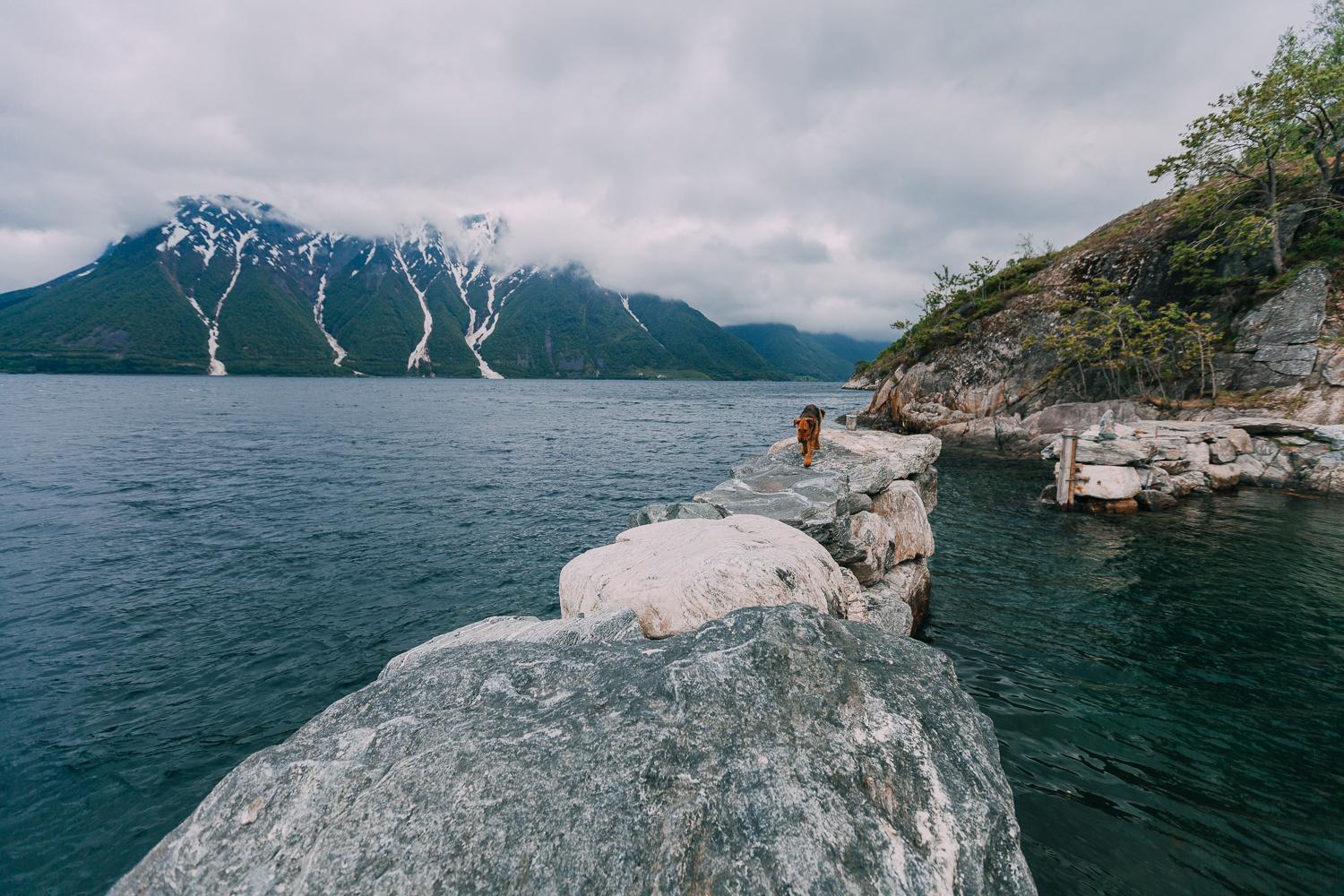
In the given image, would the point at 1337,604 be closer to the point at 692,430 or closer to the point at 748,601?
the point at 748,601

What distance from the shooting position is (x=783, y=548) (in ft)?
24.6

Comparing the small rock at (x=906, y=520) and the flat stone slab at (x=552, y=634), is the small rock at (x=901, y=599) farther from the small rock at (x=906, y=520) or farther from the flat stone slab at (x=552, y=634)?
the flat stone slab at (x=552, y=634)

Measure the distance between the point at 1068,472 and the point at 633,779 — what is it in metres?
25.8

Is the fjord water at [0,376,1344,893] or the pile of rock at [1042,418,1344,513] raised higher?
the pile of rock at [1042,418,1344,513]

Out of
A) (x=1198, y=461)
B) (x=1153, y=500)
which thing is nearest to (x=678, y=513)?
(x=1153, y=500)

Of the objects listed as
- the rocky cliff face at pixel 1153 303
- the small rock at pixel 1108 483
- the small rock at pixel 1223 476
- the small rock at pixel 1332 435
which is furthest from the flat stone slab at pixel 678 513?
the rocky cliff face at pixel 1153 303

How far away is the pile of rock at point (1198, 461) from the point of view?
22.0 m

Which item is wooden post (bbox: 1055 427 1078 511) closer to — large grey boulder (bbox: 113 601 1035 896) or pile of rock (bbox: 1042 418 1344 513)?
pile of rock (bbox: 1042 418 1344 513)

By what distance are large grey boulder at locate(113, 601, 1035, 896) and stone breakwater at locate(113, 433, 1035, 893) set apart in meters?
0.01

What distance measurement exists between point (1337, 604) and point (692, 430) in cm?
4720

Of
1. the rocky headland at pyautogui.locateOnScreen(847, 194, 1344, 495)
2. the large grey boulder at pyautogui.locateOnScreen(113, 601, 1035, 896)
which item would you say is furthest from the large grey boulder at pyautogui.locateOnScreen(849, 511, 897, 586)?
the rocky headland at pyautogui.locateOnScreen(847, 194, 1344, 495)

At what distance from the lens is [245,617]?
42.1ft

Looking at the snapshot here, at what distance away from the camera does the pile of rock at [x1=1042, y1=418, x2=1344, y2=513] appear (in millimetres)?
22031

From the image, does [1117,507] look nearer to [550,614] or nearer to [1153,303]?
[550,614]
